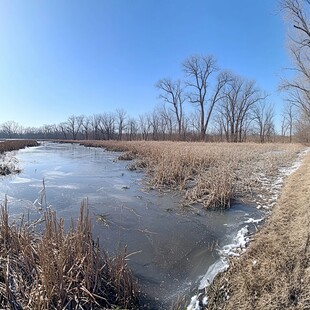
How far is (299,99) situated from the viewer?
2445 centimetres

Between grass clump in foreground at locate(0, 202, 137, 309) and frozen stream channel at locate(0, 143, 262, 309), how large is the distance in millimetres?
568

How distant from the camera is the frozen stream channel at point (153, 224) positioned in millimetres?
3332

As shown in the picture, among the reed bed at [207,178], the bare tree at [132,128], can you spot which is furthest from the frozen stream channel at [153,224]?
the bare tree at [132,128]

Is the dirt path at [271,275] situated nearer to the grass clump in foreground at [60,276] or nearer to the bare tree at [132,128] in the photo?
the grass clump in foreground at [60,276]

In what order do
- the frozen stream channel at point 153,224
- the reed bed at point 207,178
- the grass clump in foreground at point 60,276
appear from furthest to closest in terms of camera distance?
1. the reed bed at point 207,178
2. the frozen stream channel at point 153,224
3. the grass clump in foreground at point 60,276

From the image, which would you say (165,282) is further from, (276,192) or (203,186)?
(276,192)

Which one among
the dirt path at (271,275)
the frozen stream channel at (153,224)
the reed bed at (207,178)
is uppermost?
the reed bed at (207,178)

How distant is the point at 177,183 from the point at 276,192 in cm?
342

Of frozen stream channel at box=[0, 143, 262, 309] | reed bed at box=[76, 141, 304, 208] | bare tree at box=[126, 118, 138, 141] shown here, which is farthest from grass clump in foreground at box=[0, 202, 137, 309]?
bare tree at box=[126, 118, 138, 141]

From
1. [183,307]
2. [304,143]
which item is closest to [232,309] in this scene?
[183,307]

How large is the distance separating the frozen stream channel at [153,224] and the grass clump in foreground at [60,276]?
22.4 inches

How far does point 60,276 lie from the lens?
95.0 inches

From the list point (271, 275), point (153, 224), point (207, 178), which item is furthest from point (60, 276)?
point (207, 178)

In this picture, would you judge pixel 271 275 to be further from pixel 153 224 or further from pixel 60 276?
pixel 153 224
